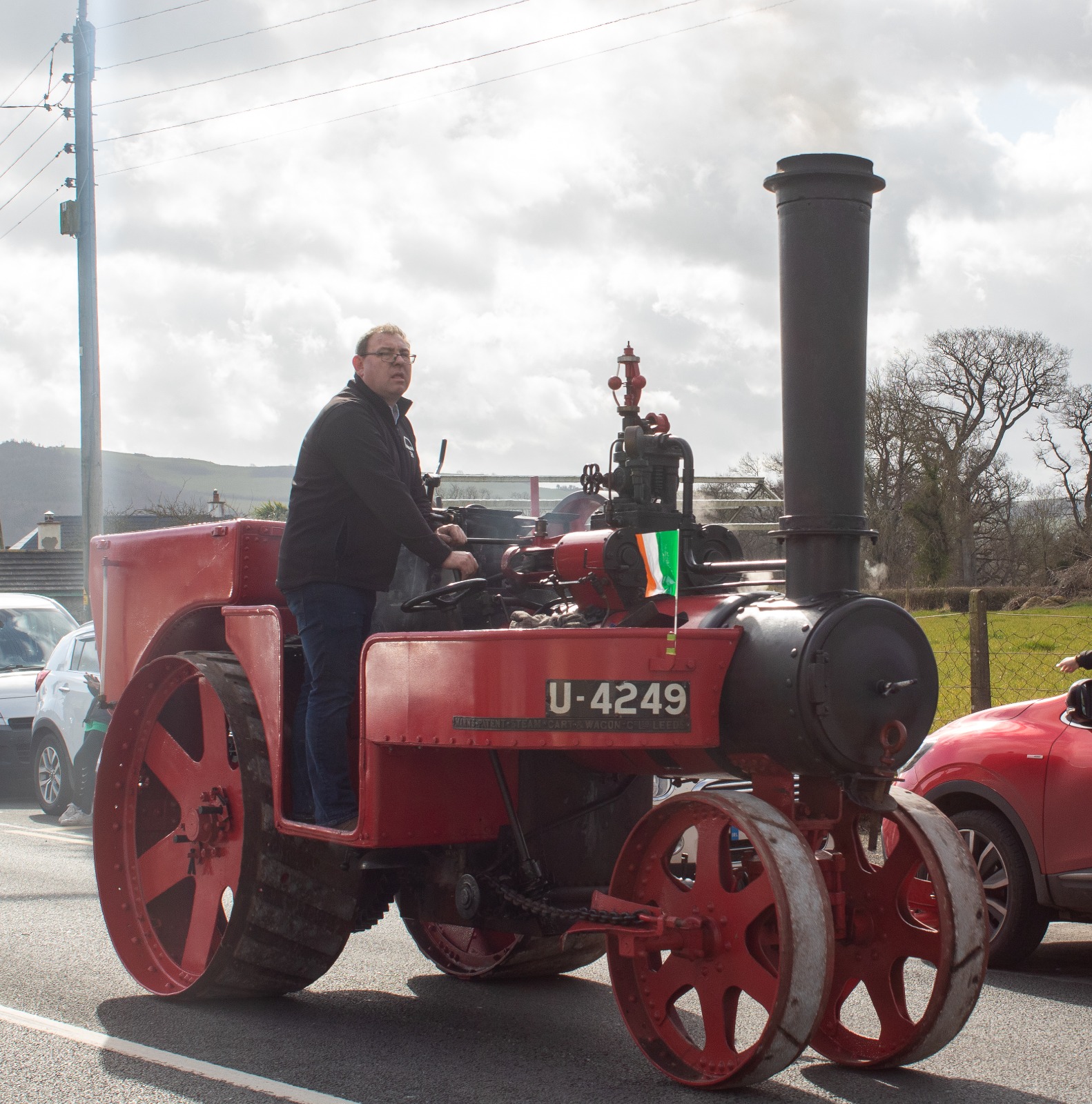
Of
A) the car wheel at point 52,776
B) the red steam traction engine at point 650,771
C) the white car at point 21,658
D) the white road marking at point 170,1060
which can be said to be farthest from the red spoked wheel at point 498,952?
the white car at point 21,658

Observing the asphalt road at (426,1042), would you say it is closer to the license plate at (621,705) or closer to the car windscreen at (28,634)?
the license plate at (621,705)

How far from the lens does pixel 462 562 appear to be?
4664 millimetres

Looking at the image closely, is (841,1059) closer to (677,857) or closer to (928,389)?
(677,857)

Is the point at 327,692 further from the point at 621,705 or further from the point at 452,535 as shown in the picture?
the point at 621,705

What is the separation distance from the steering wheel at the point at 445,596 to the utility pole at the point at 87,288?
11.9 meters

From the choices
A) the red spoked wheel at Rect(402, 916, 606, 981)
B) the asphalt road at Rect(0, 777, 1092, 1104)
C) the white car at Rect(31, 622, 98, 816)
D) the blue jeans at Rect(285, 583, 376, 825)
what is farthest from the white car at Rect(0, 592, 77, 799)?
the blue jeans at Rect(285, 583, 376, 825)

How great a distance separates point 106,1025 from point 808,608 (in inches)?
107

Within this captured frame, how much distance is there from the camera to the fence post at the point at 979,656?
9.53 meters

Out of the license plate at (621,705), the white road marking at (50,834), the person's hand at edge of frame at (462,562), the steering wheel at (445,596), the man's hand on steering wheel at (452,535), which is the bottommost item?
the white road marking at (50,834)

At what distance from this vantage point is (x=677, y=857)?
443 centimetres

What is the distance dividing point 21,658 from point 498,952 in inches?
415

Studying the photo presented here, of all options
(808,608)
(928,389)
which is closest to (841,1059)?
(808,608)

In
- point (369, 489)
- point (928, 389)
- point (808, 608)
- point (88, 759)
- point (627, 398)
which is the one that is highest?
point (928, 389)

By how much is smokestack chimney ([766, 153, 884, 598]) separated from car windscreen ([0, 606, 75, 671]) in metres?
12.0
